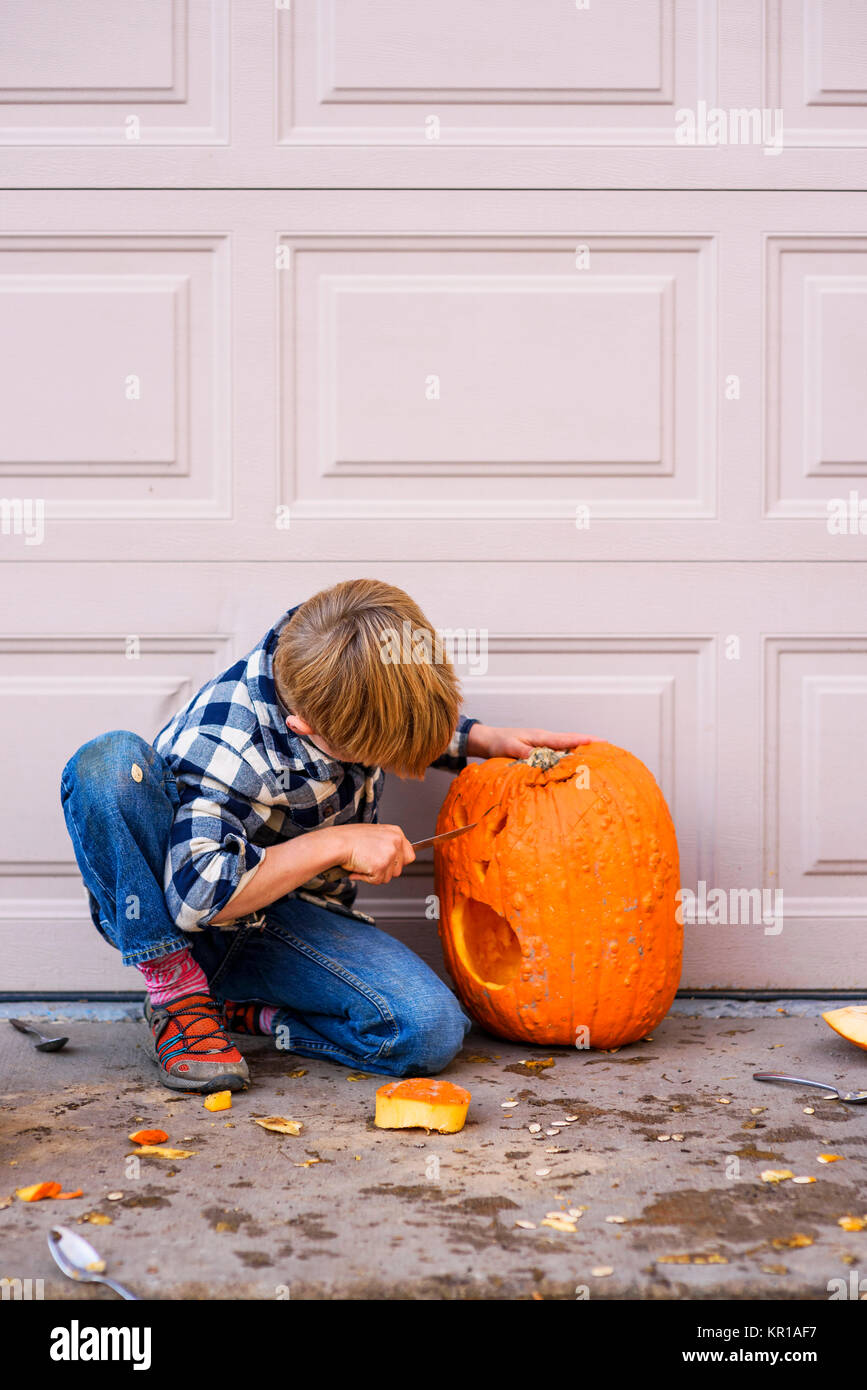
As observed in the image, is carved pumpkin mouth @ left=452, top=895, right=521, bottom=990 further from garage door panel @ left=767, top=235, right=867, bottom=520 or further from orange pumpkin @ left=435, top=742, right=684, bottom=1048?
garage door panel @ left=767, top=235, right=867, bottom=520

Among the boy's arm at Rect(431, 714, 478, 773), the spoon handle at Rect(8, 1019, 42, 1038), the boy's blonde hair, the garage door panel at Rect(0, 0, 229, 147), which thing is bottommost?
the spoon handle at Rect(8, 1019, 42, 1038)

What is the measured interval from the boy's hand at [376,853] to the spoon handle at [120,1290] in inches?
24.9

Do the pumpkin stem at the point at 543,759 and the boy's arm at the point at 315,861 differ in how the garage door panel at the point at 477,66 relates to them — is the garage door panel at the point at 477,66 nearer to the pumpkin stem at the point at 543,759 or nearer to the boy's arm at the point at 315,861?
the pumpkin stem at the point at 543,759

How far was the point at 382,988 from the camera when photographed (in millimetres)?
1560

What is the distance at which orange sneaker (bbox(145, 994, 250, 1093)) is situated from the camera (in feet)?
4.80

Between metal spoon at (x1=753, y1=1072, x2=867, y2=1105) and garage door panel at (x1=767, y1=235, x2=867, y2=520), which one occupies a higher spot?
garage door panel at (x1=767, y1=235, x2=867, y2=520)

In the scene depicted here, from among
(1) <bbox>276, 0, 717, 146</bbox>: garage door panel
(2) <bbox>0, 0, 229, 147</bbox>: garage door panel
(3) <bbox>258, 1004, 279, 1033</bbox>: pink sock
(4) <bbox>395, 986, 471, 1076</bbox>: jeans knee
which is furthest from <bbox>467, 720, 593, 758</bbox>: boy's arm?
(2) <bbox>0, 0, 229, 147</bbox>: garage door panel

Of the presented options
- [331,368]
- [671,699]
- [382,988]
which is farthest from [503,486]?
[382,988]

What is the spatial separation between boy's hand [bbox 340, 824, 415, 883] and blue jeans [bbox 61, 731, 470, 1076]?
0.63ft

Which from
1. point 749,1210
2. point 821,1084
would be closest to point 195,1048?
point 749,1210

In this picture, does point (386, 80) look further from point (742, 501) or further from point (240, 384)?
point (742, 501)

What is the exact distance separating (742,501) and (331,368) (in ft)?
2.66

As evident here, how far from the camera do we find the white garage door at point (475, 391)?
192 cm

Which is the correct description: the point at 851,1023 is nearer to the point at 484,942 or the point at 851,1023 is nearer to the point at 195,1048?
the point at 484,942
